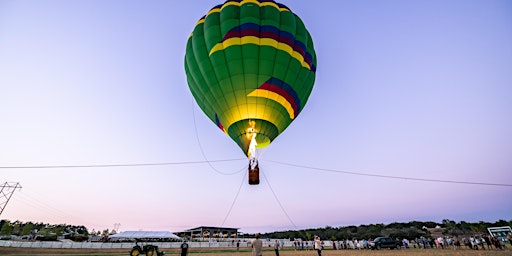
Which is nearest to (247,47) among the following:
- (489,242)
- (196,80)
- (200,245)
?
(196,80)

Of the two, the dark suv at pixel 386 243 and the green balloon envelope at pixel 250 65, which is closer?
the green balloon envelope at pixel 250 65

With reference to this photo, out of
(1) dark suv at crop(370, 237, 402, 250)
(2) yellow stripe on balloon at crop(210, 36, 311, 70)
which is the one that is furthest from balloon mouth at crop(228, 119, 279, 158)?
(1) dark suv at crop(370, 237, 402, 250)

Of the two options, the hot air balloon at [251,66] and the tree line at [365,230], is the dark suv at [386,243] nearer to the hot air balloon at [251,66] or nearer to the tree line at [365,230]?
the hot air balloon at [251,66]

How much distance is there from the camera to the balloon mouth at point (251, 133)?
44.5 ft

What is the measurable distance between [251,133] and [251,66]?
3.50 meters

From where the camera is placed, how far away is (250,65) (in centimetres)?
1353

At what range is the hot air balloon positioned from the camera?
13.6 m

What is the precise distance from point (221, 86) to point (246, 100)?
1.71 metres

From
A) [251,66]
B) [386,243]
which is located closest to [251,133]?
[251,66]

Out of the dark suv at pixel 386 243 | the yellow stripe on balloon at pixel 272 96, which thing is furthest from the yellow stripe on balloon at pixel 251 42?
the dark suv at pixel 386 243

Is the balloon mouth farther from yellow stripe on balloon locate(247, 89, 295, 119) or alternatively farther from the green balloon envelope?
yellow stripe on balloon locate(247, 89, 295, 119)

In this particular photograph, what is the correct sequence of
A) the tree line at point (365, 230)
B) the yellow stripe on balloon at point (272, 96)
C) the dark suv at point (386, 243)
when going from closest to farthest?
the yellow stripe on balloon at point (272, 96)
the dark suv at point (386, 243)
the tree line at point (365, 230)

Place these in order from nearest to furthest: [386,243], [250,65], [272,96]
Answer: [250,65]
[272,96]
[386,243]

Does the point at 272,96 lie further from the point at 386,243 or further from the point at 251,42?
the point at 386,243
